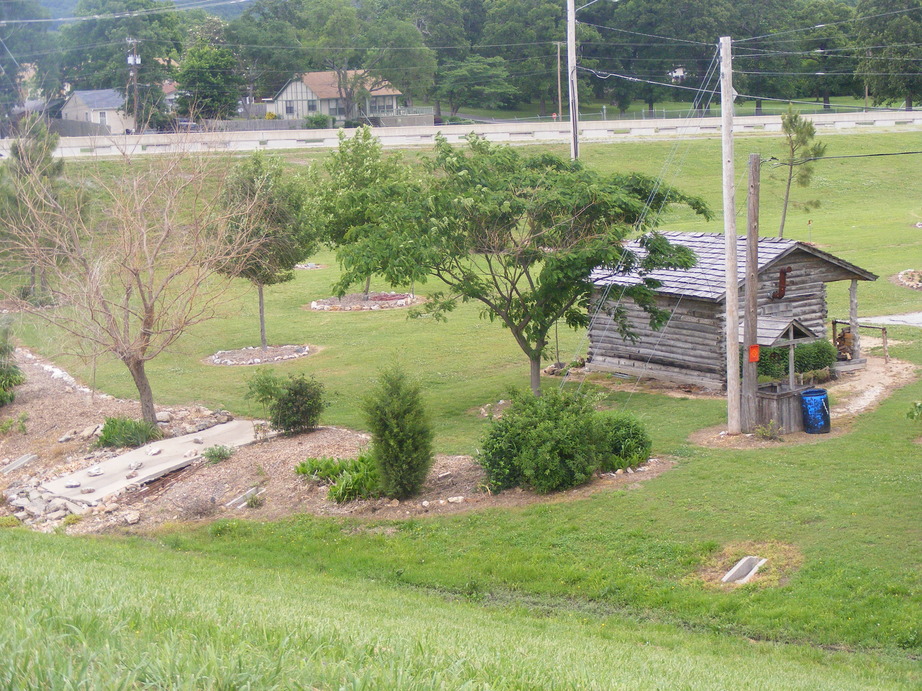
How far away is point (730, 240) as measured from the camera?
1711cm

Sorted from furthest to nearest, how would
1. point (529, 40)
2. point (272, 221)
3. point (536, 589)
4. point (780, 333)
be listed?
point (529, 40)
point (272, 221)
point (780, 333)
point (536, 589)

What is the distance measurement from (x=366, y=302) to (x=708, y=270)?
16060mm

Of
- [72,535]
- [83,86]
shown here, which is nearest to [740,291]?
[72,535]

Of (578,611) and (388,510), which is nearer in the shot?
(578,611)

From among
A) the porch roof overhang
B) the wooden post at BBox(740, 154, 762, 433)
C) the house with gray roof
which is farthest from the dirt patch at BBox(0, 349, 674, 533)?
the house with gray roof

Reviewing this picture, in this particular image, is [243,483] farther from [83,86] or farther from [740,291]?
[83,86]

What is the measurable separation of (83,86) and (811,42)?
64.5m

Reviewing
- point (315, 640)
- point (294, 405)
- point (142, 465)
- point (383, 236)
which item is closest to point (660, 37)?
point (383, 236)

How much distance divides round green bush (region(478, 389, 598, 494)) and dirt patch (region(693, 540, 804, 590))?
3.29 m

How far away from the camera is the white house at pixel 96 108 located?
76750 mm

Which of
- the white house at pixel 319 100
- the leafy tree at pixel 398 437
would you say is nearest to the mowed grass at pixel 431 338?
the leafy tree at pixel 398 437

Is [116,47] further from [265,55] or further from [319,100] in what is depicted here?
[319,100]

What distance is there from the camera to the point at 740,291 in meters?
21.4

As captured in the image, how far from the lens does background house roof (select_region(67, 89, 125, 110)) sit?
77.4m
